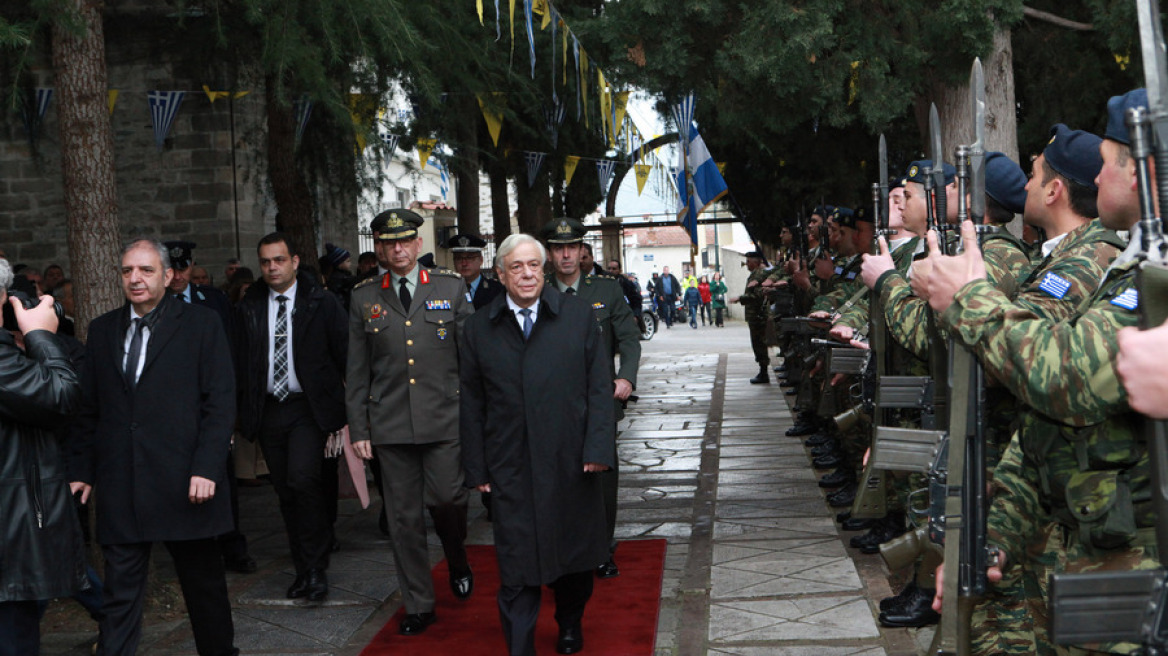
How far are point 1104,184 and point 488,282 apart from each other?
6681mm

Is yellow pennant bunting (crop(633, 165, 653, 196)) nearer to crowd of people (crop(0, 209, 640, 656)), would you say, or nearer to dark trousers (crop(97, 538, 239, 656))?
crowd of people (crop(0, 209, 640, 656))

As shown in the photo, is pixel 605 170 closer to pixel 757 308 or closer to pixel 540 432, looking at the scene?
pixel 757 308

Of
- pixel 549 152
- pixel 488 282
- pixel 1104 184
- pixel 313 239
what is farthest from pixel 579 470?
pixel 549 152

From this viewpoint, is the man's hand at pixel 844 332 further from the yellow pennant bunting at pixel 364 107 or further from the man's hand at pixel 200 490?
the yellow pennant bunting at pixel 364 107

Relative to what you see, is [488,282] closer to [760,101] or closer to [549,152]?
[760,101]

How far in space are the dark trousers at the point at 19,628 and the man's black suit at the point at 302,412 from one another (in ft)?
6.50

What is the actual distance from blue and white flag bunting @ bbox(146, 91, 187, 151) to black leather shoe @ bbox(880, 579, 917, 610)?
427 inches

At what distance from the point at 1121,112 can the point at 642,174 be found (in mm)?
15067

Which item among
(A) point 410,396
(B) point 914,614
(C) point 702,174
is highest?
(C) point 702,174

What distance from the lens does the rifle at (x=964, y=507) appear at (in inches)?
130

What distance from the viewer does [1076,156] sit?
3.43 metres

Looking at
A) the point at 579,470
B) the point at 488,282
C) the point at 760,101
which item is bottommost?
the point at 579,470

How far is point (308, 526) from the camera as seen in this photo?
20.9 feet

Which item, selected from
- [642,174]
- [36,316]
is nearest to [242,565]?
[36,316]
